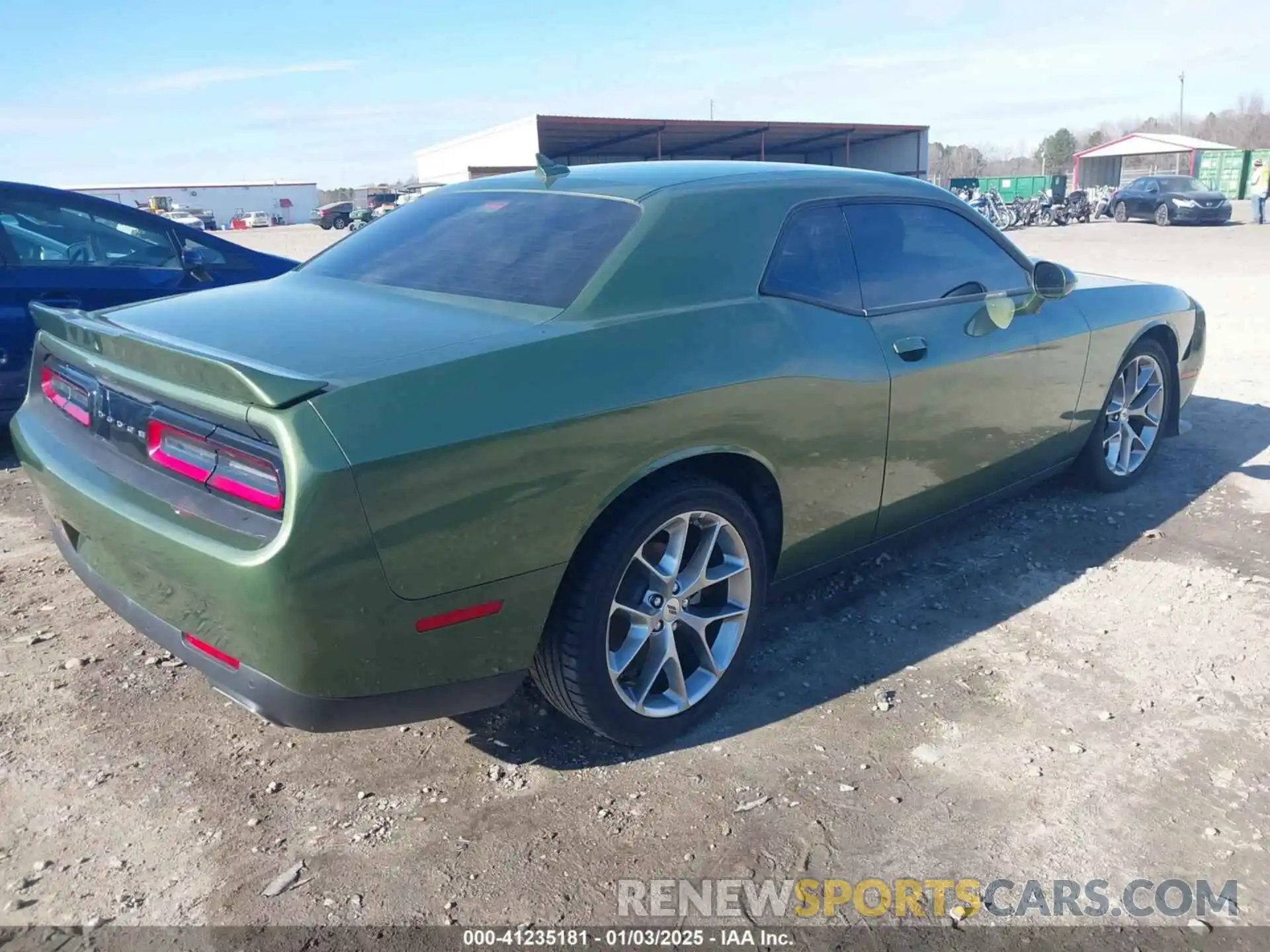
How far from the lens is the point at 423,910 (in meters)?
2.13

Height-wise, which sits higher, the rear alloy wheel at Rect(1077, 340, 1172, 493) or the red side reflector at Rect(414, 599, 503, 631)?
the red side reflector at Rect(414, 599, 503, 631)

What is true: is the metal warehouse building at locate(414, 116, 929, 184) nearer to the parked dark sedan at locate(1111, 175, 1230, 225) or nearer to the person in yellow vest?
the parked dark sedan at locate(1111, 175, 1230, 225)

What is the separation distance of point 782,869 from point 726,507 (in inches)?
37.8

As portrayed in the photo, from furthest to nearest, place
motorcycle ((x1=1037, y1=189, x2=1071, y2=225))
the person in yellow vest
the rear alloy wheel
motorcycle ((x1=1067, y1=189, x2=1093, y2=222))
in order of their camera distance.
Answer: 1. motorcycle ((x1=1067, y1=189, x2=1093, y2=222))
2. motorcycle ((x1=1037, y1=189, x2=1071, y2=225))
3. the person in yellow vest
4. the rear alloy wheel

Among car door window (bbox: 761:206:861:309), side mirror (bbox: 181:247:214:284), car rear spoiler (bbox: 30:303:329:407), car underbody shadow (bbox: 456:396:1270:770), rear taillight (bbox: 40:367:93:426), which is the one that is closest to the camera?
car rear spoiler (bbox: 30:303:329:407)

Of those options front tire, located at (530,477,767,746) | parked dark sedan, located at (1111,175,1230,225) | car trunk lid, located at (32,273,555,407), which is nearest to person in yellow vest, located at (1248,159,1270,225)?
parked dark sedan, located at (1111,175,1230,225)

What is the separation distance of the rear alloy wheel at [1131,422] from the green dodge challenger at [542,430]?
897 mm

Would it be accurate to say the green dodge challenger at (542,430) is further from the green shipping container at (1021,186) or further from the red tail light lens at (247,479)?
the green shipping container at (1021,186)

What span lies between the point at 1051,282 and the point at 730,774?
94.0 inches

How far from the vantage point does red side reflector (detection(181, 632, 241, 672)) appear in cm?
215

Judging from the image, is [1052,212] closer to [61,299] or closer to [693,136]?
[693,136]

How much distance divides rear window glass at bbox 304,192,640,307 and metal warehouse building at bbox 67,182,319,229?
262 feet

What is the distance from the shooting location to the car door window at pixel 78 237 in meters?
5.26

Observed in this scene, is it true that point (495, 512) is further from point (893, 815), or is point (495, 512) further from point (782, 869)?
point (893, 815)
